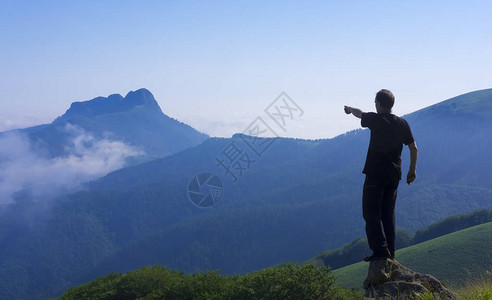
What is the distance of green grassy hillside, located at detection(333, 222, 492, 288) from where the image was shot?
77.4 meters

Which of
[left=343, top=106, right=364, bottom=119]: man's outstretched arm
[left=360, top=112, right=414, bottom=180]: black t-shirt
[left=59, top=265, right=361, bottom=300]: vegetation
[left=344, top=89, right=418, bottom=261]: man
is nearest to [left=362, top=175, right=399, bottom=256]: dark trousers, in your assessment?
[left=344, top=89, right=418, bottom=261]: man

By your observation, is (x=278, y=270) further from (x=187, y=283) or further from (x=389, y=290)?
(x=187, y=283)

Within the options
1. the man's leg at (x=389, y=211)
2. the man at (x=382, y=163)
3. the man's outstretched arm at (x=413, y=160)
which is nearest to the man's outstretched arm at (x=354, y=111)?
the man at (x=382, y=163)

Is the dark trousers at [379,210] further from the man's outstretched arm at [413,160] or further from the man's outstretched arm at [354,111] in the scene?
the man's outstretched arm at [354,111]

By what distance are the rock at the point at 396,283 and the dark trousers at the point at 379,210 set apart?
392mm

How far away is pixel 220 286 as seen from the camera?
711 inches

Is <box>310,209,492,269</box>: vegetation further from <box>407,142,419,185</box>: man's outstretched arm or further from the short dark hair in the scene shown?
the short dark hair

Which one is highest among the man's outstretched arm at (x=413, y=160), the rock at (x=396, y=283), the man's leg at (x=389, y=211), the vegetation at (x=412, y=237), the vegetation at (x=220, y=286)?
the man's outstretched arm at (x=413, y=160)

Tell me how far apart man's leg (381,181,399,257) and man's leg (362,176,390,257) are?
0.57ft

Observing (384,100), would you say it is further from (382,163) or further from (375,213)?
(375,213)

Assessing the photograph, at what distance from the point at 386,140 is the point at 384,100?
0.86m

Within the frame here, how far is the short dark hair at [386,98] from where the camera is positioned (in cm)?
817

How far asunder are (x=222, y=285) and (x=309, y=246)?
173248 mm

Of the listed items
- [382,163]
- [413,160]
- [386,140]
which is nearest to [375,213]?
[382,163]
